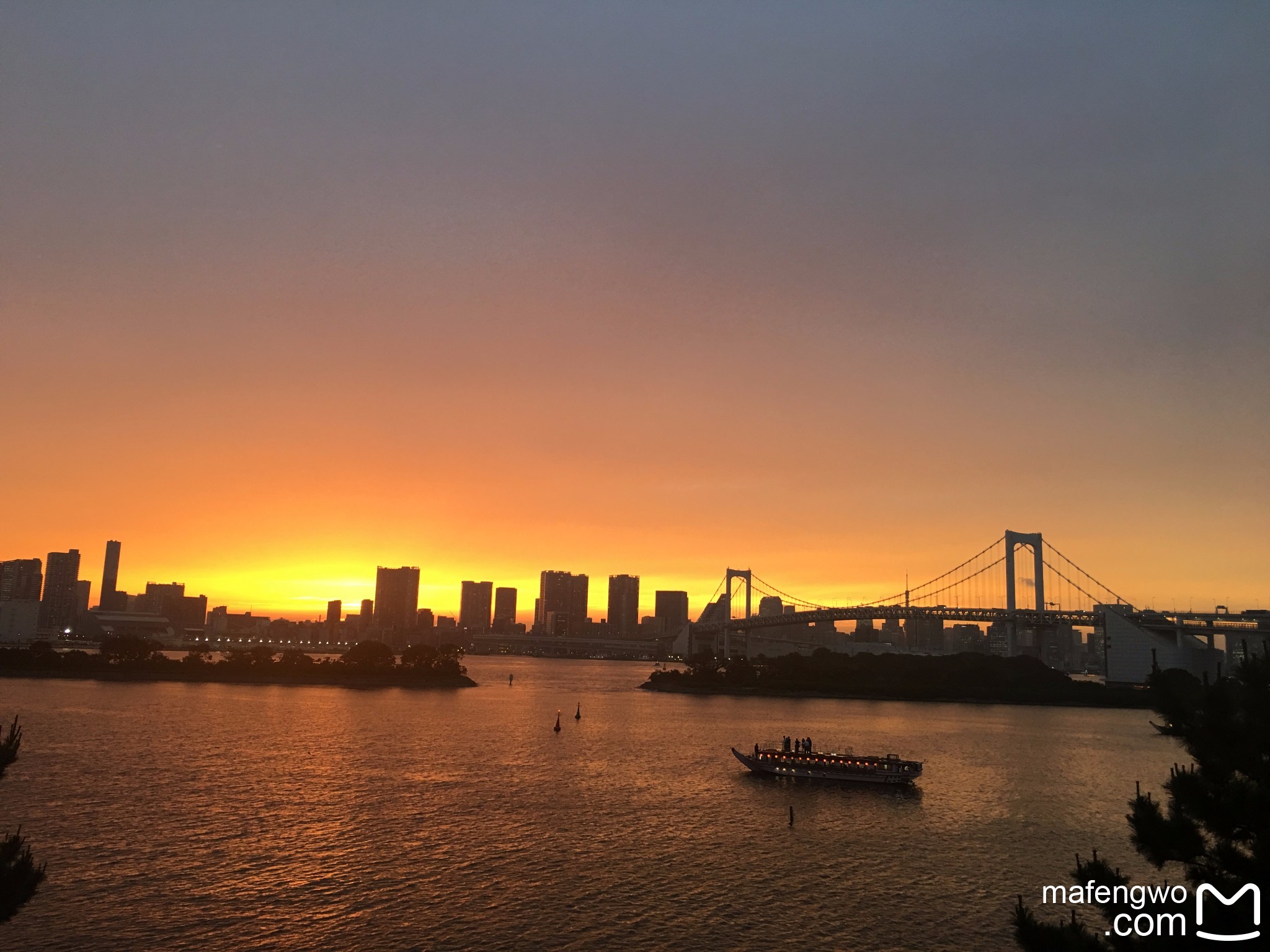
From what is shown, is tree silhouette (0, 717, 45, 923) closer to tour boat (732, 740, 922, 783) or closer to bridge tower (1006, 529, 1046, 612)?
tour boat (732, 740, 922, 783)

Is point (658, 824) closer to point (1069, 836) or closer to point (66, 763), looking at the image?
point (1069, 836)

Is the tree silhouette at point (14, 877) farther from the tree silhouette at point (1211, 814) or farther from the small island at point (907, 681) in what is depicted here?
the small island at point (907, 681)

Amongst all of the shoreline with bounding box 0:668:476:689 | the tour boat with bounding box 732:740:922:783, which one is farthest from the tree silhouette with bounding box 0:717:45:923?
the shoreline with bounding box 0:668:476:689

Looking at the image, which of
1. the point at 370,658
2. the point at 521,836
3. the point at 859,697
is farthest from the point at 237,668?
the point at 521,836

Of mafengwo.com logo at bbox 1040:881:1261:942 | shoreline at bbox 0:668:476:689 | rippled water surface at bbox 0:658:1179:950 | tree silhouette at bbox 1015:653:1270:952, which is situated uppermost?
tree silhouette at bbox 1015:653:1270:952

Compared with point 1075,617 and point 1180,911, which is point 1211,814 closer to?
point 1180,911

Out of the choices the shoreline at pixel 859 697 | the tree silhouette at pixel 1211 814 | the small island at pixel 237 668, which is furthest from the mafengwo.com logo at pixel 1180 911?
the small island at pixel 237 668
